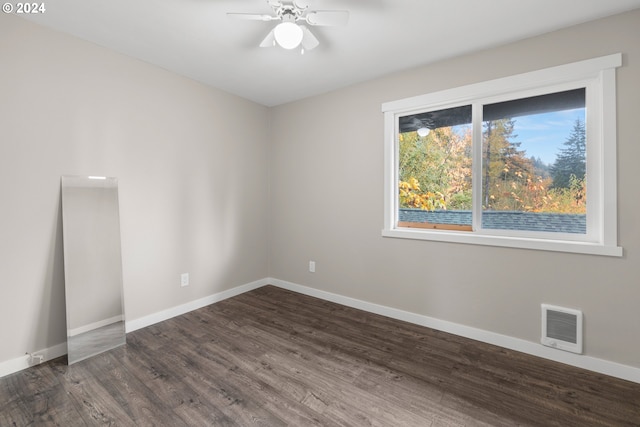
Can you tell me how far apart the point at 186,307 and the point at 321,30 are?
3.00m

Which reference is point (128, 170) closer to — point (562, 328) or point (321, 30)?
point (321, 30)

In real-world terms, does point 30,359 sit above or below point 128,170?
below

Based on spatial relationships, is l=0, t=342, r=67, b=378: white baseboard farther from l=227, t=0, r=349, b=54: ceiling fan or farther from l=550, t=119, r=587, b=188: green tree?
l=550, t=119, r=587, b=188: green tree

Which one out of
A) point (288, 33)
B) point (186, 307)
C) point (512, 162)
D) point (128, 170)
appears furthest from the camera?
point (186, 307)

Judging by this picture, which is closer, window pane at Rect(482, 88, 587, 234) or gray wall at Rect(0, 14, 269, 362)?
gray wall at Rect(0, 14, 269, 362)

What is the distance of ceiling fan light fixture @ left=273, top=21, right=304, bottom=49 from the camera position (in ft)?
5.97

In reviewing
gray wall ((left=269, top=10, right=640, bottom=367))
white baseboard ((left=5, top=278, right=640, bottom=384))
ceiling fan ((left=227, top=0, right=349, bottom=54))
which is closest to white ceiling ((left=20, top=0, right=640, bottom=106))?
ceiling fan ((left=227, top=0, right=349, bottom=54))

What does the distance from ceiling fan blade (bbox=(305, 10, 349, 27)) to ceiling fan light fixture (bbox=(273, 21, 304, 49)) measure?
0.13 metres

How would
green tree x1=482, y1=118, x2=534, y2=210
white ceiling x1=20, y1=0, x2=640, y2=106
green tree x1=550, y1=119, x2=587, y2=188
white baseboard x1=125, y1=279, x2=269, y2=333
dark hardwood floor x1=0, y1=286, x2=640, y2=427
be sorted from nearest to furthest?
dark hardwood floor x1=0, y1=286, x2=640, y2=427 → white ceiling x1=20, y1=0, x2=640, y2=106 → green tree x1=550, y1=119, x2=587, y2=188 → green tree x1=482, y1=118, x2=534, y2=210 → white baseboard x1=125, y1=279, x2=269, y2=333

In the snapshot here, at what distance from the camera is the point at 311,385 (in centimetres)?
195

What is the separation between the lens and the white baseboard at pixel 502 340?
2.04 m

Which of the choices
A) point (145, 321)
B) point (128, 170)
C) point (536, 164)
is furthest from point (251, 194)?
point (536, 164)

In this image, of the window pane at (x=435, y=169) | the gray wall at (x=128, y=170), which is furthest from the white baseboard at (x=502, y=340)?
the gray wall at (x=128, y=170)

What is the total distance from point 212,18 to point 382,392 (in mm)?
2856
